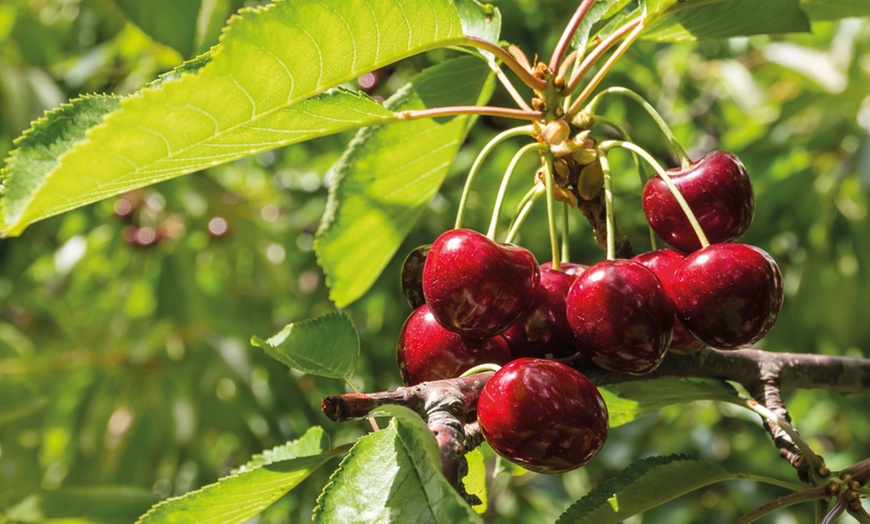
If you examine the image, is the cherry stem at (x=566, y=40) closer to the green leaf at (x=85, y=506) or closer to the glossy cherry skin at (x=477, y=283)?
the glossy cherry skin at (x=477, y=283)

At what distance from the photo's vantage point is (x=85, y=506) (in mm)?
1433

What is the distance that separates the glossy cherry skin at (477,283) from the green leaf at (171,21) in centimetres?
79

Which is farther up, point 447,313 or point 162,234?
point 447,313

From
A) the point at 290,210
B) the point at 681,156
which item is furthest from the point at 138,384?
the point at 681,156

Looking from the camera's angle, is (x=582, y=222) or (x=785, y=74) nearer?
(x=582, y=222)

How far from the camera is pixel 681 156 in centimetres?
106

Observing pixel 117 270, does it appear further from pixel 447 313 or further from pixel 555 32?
pixel 447 313

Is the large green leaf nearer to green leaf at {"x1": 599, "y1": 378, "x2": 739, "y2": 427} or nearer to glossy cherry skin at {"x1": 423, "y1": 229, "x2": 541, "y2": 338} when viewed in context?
glossy cherry skin at {"x1": 423, "y1": 229, "x2": 541, "y2": 338}

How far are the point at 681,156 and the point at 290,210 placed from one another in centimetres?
205

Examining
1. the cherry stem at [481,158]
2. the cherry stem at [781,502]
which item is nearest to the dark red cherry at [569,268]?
the cherry stem at [481,158]

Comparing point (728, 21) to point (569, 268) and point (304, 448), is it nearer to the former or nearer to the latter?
point (569, 268)

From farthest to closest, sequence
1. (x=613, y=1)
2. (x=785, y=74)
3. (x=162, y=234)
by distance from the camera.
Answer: (x=162, y=234)
(x=785, y=74)
(x=613, y=1)

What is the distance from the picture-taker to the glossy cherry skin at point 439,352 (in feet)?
3.04

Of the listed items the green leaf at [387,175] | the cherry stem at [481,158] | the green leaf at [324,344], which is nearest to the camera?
the green leaf at [324,344]
